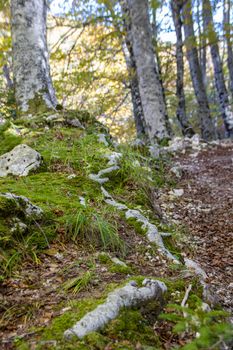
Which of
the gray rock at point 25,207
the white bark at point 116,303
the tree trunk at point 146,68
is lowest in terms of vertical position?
the white bark at point 116,303

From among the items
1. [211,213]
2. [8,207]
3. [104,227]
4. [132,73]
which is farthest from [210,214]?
[132,73]

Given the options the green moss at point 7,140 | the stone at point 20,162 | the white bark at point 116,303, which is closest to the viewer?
the white bark at point 116,303

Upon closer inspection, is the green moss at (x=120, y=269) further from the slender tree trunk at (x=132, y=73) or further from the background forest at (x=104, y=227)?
the slender tree trunk at (x=132, y=73)

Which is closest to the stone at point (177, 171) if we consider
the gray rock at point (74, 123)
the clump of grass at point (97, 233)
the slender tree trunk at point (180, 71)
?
the gray rock at point (74, 123)

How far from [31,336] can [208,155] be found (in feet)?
20.6

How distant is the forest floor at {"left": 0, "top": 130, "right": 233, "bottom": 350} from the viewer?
178 cm

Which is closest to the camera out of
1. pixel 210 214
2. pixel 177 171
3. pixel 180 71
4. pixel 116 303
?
pixel 116 303

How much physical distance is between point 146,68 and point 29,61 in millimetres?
2555

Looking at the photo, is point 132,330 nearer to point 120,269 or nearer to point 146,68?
point 120,269

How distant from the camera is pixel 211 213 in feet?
14.8

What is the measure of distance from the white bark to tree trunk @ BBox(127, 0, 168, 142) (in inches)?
223

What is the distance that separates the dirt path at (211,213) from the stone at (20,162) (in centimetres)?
185

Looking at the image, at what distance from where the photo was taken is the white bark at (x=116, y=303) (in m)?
1.62

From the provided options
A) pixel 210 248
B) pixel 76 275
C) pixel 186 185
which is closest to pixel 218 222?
pixel 210 248
